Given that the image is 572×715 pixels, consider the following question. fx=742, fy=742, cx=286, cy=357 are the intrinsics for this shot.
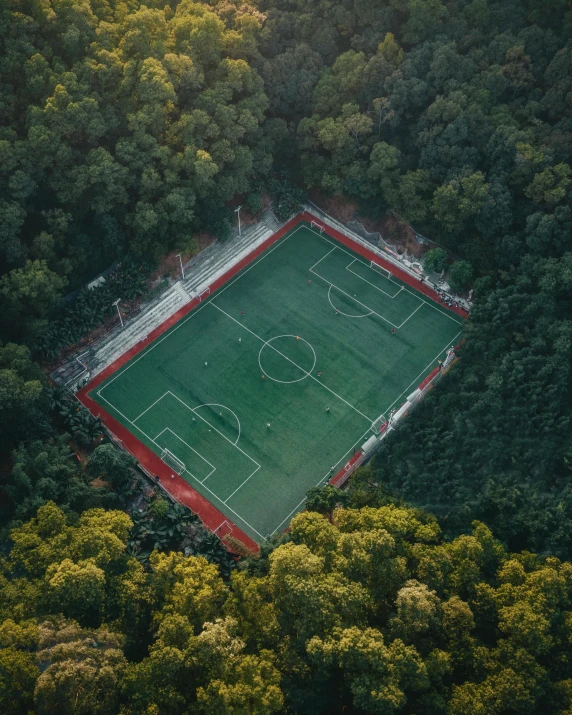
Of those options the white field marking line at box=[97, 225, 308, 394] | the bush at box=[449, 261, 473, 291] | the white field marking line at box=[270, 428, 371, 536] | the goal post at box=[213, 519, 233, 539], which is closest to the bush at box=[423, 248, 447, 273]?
the bush at box=[449, 261, 473, 291]

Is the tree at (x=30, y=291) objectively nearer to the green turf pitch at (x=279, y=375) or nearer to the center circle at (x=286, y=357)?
the green turf pitch at (x=279, y=375)

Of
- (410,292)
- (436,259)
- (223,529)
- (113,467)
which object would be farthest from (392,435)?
(113,467)

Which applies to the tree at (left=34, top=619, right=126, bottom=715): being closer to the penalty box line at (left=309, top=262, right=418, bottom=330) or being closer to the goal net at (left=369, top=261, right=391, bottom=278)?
the penalty box line at (left=309, top=262, right=418, bottom=330)

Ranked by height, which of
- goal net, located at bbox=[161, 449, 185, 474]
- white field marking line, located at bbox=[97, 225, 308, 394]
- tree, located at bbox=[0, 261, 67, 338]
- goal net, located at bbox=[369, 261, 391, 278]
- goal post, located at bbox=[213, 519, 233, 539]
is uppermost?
tree, located at bbox=[0, 261, 67, 338]

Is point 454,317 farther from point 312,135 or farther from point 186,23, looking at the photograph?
point 186,23

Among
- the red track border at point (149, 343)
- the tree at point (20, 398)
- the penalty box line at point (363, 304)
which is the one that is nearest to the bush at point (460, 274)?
the red track border at point (149, 343)

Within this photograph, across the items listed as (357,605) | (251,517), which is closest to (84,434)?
(251,517)
